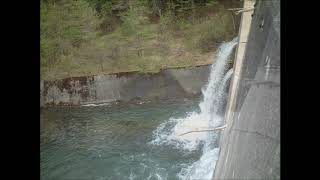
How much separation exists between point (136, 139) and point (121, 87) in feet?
6.56

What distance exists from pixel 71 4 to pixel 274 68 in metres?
7.69

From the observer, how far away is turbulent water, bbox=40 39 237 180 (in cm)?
474

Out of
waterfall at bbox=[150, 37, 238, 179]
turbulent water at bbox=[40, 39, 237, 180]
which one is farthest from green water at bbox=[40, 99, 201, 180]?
waterfall at bbox=[150, 37, 238, 179]

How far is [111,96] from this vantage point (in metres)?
7.42

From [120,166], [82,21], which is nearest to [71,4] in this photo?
[82,21]

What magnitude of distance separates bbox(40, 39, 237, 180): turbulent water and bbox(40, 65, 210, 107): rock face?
8.2 inches

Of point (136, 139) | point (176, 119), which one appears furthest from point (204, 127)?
point (136, 139)

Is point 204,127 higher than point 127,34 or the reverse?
the reverse

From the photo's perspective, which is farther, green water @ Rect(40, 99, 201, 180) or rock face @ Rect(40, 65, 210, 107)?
rock face @ Rect(40, 65, 210, 107)

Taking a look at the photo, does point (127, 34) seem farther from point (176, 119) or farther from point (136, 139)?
point (136, 139)

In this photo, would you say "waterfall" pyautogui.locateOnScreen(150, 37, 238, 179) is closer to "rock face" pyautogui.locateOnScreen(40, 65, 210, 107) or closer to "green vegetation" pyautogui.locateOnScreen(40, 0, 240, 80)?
"rock face" pyautogui.locateOnScreen(40, 65, 210, 107)

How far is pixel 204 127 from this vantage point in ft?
18.1
